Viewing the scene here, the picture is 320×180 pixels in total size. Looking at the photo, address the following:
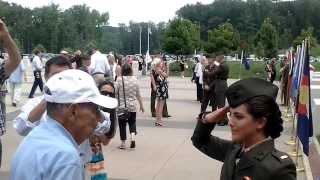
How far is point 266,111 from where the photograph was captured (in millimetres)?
2480

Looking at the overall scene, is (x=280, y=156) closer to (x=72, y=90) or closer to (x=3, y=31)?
(x=72, y=90)

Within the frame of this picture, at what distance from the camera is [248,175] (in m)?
2.44

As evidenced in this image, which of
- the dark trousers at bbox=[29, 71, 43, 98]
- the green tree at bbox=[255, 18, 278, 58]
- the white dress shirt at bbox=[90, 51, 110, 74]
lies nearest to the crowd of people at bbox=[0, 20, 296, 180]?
the white dress shirt at bbox=[90, 51, 110, 74]

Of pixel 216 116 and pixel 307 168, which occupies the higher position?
pixel 216 116

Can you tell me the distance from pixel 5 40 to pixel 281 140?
761 cm

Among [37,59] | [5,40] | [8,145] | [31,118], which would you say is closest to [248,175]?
[31,118]

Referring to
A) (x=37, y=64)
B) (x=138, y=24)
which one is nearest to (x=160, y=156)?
(x=37, y=64)

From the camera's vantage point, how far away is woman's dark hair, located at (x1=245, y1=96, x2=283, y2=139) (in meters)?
2.48

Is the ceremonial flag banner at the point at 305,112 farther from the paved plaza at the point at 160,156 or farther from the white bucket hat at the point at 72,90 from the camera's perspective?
the white bucket hat at the point at 72,90

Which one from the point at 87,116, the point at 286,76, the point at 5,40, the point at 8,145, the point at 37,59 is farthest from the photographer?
the point at 37,59

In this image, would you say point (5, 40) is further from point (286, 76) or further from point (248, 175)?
point (286, 76)

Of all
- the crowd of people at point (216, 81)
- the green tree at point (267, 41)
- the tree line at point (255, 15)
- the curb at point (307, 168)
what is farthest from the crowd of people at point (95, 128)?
the tree line at point (255, 15)

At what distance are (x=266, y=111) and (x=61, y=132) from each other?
35.4 inches

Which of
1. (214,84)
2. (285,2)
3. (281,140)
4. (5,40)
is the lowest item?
(281,140)
